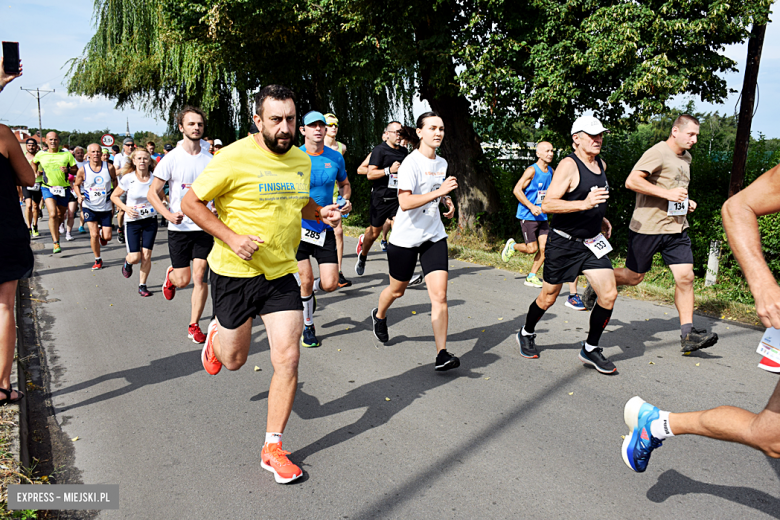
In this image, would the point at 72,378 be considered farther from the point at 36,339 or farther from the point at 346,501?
the point at 346,501

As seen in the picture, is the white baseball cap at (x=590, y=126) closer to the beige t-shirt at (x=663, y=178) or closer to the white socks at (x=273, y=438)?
the beige t-shirt at (x=663, y=178)

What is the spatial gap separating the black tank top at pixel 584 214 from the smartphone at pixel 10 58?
4.09 metres

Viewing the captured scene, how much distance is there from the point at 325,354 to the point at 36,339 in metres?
3.17

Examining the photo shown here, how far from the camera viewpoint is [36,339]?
6121 mm

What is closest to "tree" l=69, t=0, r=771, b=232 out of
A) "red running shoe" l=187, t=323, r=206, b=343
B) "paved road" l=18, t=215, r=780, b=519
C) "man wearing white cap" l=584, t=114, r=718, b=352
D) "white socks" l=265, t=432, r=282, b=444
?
"man wearing white cap" l=584, t=114, r=718, b=352

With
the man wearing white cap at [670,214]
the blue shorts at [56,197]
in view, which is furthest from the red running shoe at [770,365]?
the blue shorts at [56,197]

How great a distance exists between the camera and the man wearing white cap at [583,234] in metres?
4.86

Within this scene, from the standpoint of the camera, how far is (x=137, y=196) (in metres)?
8.15

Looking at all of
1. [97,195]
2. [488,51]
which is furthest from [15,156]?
[488,51]

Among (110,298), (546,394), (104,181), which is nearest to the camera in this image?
(546,394)

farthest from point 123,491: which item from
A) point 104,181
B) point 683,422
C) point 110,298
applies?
point 104,181

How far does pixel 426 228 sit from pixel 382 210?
13.5ft

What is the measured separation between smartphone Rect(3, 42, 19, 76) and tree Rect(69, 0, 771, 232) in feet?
23.1

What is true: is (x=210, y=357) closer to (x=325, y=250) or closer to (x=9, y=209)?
(x=9, y=209)
